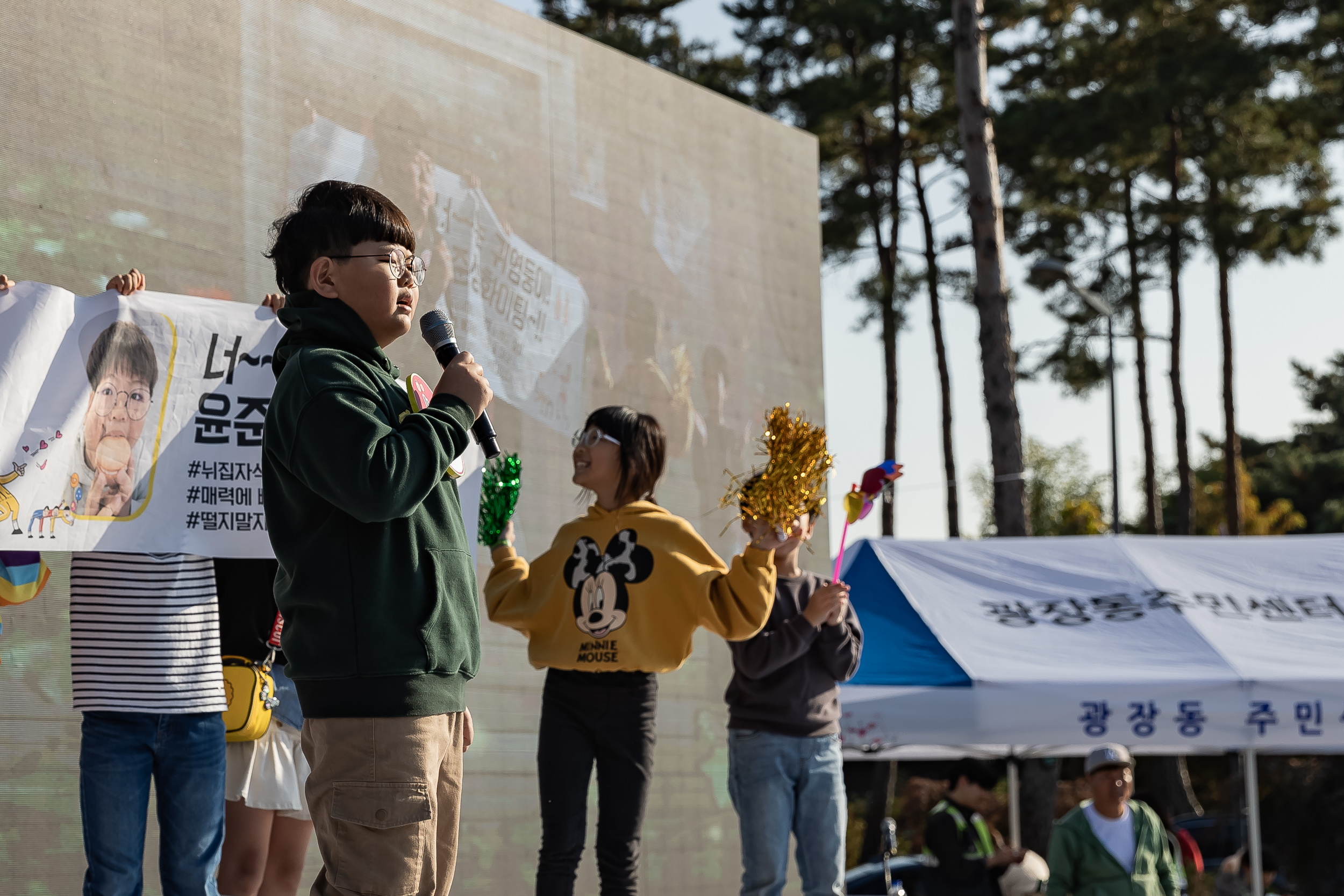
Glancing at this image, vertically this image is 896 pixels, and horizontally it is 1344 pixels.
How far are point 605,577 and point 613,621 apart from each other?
151 mm

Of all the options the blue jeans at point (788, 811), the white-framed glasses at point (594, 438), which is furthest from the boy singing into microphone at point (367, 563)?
the blue jeans at point (788, 811)

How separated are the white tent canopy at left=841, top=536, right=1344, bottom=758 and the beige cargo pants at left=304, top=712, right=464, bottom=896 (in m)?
4.45

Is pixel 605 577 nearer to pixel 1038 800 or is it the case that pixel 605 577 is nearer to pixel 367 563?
pixel 367 563

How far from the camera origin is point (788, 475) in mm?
3965

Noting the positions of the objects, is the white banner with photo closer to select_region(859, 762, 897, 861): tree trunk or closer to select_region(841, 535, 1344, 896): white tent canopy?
select_region(841, 535, 1344, 896): white tent canopy

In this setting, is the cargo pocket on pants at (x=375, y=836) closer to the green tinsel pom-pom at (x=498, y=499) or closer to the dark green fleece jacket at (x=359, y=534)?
the dark green fleece jacket at (x=359, y=534)

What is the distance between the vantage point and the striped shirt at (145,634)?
3.29 m

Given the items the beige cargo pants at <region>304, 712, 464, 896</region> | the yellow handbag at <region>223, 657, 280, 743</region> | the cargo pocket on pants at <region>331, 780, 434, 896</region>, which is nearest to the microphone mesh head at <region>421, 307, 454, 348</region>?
the beige cargo pants at <region>304, 712, 464, 896</region>

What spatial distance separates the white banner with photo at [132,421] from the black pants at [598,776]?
982 mm

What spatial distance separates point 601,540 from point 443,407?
1.88 m

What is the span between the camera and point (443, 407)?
238cm

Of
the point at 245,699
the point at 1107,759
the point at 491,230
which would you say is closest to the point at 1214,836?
the point at 1107,759

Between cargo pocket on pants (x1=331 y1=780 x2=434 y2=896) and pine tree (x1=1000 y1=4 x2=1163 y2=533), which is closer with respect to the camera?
cargo pocket on pants (x1=331 y1=780 x2=434 y2=896)

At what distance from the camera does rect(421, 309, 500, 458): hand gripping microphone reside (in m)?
2.61
